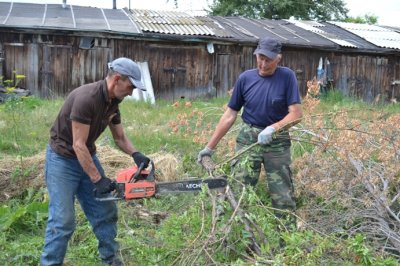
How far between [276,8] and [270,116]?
25234 millimetres

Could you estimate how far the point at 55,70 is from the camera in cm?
1406

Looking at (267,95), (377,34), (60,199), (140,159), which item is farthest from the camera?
(377,34)

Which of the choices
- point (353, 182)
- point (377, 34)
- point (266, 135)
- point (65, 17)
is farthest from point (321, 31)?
point (266, 135)

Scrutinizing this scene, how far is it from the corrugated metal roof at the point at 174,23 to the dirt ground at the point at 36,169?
27.6 ft

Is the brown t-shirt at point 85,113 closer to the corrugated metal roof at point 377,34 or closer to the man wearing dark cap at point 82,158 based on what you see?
the man wearing dark cap at point 82,158

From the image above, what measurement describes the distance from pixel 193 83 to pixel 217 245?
39.5 feet

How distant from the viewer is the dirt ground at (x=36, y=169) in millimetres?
5926

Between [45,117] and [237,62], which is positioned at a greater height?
[237,62]

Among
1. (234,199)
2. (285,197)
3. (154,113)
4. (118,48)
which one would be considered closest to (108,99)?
(234,199)

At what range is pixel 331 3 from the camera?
30.3 meters

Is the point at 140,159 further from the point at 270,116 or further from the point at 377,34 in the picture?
the point at 377,34

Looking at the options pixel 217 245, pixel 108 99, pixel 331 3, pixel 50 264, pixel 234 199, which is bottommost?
pixel 50 264

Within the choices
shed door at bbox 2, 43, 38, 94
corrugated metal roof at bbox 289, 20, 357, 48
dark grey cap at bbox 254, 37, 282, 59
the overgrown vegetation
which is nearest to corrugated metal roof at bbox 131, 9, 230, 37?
shed door at bbox 2, 43, 38, 94

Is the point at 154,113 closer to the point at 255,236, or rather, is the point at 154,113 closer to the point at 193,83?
the point at 193,83
